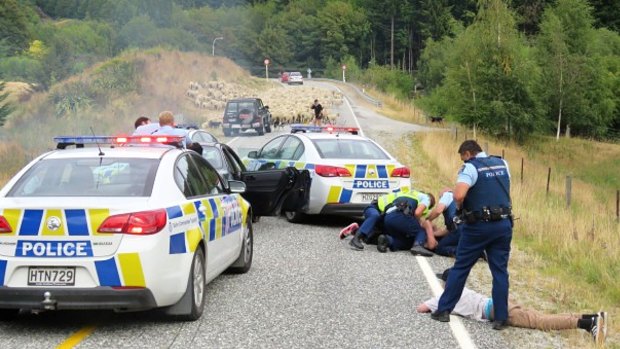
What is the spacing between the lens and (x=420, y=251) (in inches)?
406

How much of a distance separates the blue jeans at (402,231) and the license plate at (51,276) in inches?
209

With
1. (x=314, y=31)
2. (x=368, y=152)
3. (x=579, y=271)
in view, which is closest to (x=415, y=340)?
(x=579, y=271)

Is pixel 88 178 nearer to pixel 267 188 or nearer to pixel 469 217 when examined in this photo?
pixel 469 217

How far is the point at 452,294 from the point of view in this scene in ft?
22.8

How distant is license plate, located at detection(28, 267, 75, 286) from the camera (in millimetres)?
5988

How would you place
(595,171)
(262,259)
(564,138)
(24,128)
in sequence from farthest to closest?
(564,138)
(24,128)
(595,171)
(262,259)

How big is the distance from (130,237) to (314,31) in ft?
408

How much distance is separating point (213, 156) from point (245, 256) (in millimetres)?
4140

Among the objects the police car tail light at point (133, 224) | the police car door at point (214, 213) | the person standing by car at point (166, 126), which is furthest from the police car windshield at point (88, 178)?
the person standing by car at point (166, 126)

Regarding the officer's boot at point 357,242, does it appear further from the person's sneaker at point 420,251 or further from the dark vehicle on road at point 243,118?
the dark vehicle on road at point 243,118

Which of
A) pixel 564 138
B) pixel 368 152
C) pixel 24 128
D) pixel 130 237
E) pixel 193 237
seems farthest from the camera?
pixel 564 138

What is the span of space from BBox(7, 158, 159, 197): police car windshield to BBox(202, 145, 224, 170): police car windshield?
18.5ft

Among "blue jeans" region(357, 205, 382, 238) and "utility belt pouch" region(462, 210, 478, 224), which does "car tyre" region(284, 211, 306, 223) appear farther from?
"utility belt pouch" region(462, 210, 478, 224)

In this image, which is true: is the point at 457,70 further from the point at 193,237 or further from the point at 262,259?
the point at 193,237
